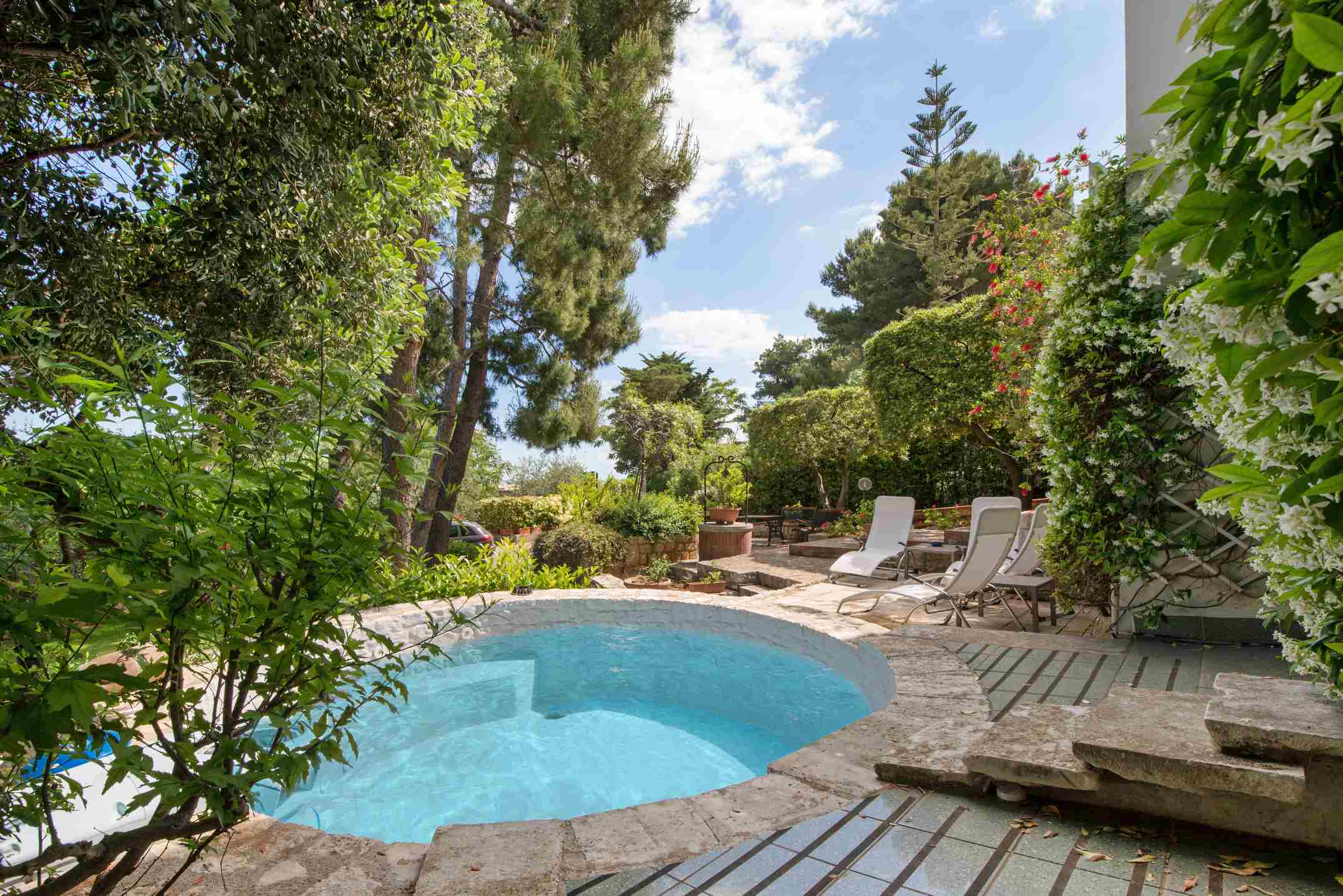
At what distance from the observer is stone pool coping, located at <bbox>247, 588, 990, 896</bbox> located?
6.40 ft

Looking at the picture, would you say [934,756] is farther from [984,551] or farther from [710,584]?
[710,584]

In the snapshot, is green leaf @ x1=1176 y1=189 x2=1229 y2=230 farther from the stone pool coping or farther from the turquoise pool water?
Result: the turquoise pool water

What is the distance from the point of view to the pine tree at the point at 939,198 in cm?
2073

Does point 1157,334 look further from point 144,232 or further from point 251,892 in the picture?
point 144,232

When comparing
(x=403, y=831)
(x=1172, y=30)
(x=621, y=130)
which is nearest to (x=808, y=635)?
(x=403, y=831)

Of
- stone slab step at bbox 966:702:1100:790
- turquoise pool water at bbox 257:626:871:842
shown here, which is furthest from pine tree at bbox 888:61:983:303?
stone slab step at bbox 966:702:1100:790

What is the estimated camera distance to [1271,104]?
2.61 feet

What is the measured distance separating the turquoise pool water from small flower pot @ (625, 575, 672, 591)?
8.94 ft

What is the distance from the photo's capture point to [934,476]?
1530 centimetres

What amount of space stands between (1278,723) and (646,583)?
864 cm

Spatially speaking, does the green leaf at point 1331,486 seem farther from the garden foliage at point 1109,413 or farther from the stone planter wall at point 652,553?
the stone planter wall at point 652,553

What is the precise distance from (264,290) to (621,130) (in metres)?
6.15

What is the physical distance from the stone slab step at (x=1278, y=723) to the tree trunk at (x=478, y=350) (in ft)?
30.5

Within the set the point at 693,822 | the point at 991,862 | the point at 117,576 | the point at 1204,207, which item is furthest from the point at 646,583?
the point at 1204,207
